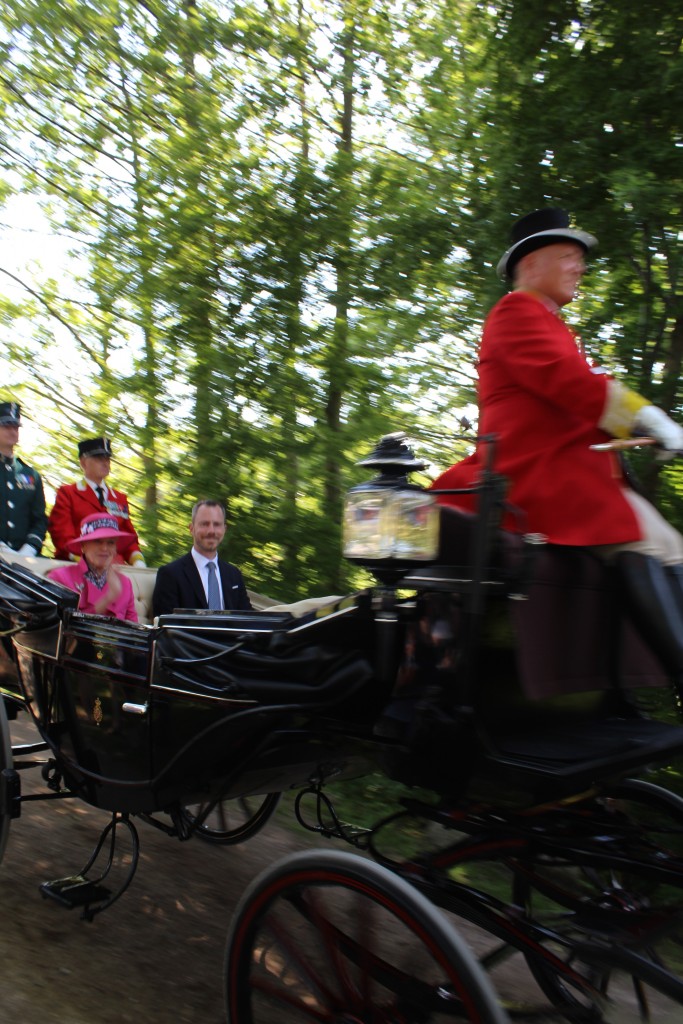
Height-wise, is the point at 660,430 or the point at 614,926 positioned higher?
the point at 660,430

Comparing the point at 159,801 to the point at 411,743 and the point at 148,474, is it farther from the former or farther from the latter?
the point at 148,474

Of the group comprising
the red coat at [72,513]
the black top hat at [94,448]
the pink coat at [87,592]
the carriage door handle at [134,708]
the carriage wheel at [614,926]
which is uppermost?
the black top hat at [94,448]

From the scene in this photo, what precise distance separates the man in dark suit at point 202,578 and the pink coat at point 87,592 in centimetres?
16

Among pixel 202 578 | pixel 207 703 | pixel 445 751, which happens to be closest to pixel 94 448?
pixel 202 578

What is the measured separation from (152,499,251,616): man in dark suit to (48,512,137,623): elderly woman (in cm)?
19

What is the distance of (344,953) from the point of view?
2.22 metres

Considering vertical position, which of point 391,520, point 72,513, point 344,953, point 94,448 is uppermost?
point 94,448

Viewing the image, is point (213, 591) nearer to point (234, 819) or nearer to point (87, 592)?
point (87, 592)

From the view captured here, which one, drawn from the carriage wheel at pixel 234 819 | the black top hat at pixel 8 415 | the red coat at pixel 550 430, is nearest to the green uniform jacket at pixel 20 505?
the black top hat at pixel 8 415

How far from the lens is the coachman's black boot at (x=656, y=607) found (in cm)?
211

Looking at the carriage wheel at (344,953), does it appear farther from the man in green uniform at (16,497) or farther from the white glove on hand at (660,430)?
the man in green uniform at (16,497)

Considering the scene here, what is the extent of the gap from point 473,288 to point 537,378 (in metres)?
3.64

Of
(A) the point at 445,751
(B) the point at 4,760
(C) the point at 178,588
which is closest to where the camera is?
(A) the point at 445,751

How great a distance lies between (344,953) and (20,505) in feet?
12.4
